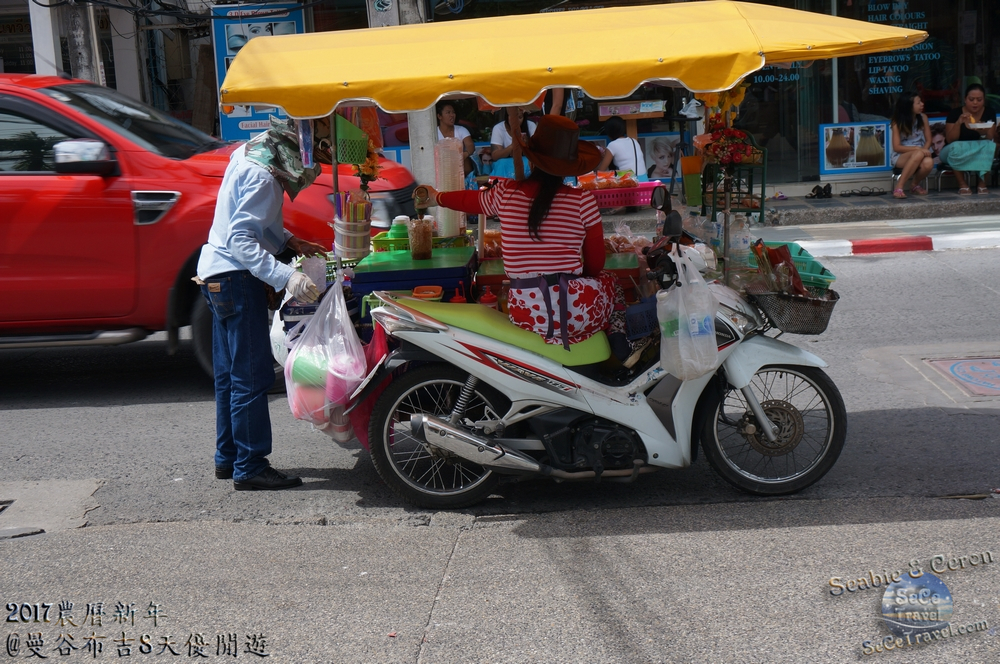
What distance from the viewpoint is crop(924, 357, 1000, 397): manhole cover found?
6.16 m

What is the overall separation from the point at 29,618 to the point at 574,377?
248 cm

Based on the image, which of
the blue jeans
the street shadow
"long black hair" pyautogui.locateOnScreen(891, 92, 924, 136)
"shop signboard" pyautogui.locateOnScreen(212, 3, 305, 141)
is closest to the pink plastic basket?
the blue jeans

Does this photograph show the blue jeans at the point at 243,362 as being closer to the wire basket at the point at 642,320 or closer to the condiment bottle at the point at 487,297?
the condiment bottle at the point at 487,297

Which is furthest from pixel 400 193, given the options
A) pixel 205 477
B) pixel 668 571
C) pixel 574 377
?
pixel 668 571

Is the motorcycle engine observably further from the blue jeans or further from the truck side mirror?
the truck side mirror

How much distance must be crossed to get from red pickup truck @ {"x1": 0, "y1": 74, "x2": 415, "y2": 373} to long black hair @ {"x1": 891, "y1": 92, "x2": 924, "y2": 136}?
9864 mm

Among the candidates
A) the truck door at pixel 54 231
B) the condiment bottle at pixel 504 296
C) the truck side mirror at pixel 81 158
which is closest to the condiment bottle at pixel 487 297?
the condiment bottle at pixel 504 296

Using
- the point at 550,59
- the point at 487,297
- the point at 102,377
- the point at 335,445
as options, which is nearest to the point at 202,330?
the point at 102,377

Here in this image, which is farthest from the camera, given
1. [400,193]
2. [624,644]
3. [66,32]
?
[66,32]

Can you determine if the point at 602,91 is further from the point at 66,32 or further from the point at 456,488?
the point at 66,32

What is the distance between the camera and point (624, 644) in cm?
351

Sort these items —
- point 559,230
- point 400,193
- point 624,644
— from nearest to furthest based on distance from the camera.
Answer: point 624,644 → point 559,230 → point 400,193

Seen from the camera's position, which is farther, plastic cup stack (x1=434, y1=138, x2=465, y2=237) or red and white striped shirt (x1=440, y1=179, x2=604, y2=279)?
plastic cup stack (x1=434, y1=138, x2=465, y2=237)

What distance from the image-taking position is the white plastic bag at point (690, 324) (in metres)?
4.36
